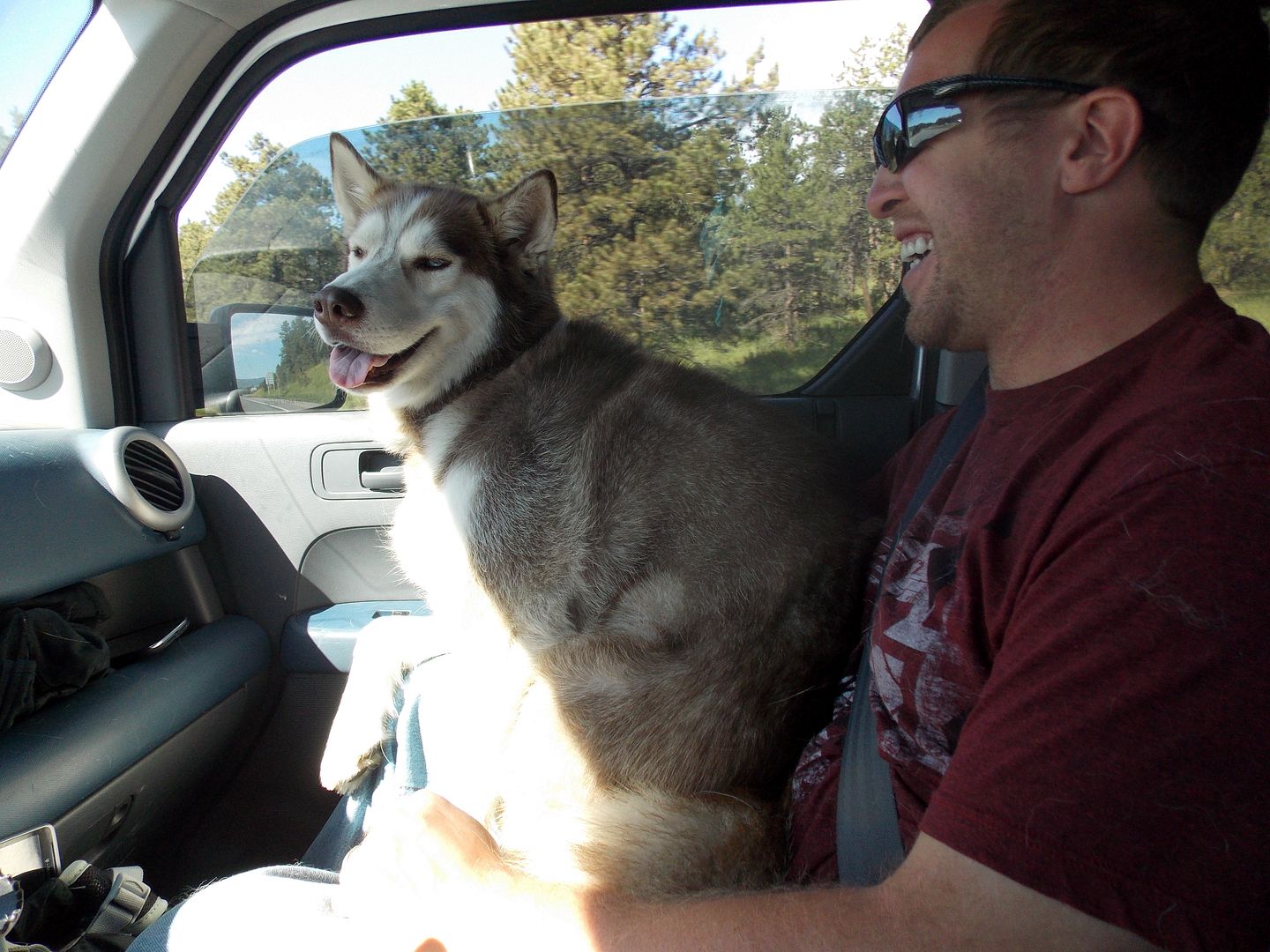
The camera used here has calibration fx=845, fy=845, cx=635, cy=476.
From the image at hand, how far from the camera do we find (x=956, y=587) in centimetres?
114

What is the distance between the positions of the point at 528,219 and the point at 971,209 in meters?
1.40

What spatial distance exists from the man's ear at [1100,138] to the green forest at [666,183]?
1332 millimetres

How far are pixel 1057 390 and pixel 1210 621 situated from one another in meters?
0.50

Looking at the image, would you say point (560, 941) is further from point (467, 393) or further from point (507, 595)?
point (467, 393)

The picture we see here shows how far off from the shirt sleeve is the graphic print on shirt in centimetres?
21

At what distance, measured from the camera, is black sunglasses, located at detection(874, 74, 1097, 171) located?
130cm

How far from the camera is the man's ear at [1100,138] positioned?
1235 mm

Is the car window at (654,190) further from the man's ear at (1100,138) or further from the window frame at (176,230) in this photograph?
the man's ear at (1100,138)

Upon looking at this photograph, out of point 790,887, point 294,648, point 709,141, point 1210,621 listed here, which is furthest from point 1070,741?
point 294,648

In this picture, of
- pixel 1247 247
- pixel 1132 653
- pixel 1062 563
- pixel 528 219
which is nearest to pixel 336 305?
pixel 528 219

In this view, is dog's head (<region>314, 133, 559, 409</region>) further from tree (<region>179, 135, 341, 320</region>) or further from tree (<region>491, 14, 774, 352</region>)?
tree (<region>179, 135, 341, 320</region>)

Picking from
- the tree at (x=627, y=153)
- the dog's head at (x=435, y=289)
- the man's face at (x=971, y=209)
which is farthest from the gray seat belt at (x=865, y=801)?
the tree at (x=627, y=153)

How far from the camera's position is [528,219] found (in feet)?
7.97

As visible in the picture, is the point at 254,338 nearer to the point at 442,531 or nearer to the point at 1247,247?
the point at 442,531
